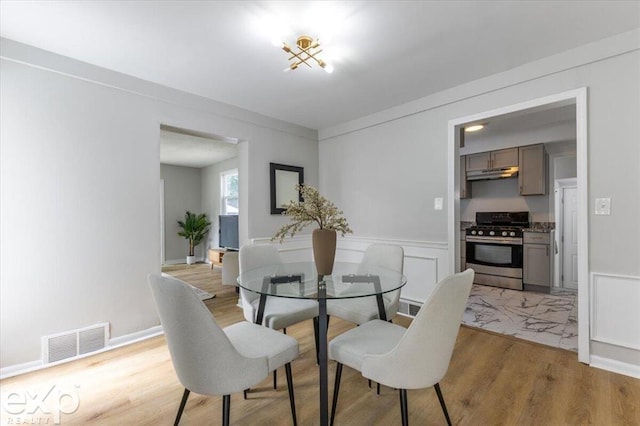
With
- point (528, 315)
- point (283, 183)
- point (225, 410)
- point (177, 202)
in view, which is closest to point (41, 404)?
point (225, 410)

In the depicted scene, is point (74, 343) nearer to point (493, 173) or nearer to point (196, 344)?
point (196, 344)

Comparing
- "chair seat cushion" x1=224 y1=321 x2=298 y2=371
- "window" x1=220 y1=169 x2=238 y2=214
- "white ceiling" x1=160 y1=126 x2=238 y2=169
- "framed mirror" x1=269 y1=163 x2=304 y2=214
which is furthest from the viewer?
"window" x1=220 y1=169 x2=238 y2=214

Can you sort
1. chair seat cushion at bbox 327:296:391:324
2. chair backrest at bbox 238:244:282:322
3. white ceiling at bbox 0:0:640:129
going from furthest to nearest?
chair backrest at bbox 238:244:282:322
chair seat cushion at bbox 327:296:391:324
white ceiling at bbox 0:0:640:129

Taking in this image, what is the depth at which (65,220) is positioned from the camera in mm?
2326

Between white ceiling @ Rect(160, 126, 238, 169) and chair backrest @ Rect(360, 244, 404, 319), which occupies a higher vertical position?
white ceiling @ Rect(160, 126, 238, 169)

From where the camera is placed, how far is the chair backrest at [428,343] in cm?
121

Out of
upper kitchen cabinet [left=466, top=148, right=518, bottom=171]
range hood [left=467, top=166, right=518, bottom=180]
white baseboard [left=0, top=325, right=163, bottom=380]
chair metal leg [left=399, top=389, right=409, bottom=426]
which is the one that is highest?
upper kitchen cabinet [left=466, top=148, right=518, bottom=171]

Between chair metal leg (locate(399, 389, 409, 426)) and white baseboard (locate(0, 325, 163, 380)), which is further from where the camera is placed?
white baseboard (locate(0, 325, 163, 380))

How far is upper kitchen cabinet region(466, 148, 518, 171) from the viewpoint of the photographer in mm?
4699

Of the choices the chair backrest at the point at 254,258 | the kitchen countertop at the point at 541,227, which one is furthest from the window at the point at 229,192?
the kitchen countertop at the point at 541,227

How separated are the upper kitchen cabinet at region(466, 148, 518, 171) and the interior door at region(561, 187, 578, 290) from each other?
2.95ft

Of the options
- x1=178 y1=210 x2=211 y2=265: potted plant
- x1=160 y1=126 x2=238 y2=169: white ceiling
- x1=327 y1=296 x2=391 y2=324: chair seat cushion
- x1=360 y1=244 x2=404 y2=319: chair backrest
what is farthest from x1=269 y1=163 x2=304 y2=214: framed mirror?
x1=178 y1=210 x2=211 y2=265: potted plant

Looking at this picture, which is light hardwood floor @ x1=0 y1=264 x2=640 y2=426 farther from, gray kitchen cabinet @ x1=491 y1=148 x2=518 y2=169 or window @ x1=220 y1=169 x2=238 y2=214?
window @ x1=220 y1=169 x2=238 y2=214

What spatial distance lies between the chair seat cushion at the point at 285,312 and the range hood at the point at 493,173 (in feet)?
14.1
